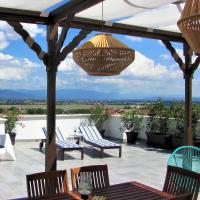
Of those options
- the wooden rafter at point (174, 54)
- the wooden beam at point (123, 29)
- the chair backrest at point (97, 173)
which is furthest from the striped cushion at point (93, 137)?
the chair backrest at point (97, 173)

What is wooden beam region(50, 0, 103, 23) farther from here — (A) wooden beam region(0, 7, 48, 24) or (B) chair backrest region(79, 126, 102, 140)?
(B) chair backrest region(79, 126, 102, 140)

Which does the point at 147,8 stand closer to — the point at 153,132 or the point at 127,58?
the point at 127,58

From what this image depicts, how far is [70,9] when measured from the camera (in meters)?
4.86

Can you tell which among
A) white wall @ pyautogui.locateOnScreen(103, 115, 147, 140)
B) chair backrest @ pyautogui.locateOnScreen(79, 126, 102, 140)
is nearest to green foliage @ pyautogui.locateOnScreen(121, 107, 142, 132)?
white wall @ pyautogui.locateOnScreen(103, 115, 147, 140)

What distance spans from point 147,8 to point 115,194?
3.05 metres

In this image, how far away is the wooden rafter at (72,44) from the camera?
16.9ft

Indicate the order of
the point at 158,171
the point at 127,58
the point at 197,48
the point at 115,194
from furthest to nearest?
1. the point at 158,171
2. the point at 127,58
3. the point at 115,194
4. the point at 197,48

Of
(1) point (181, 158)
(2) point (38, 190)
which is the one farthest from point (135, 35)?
(2) point (38, 190)

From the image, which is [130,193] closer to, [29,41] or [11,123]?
[29,41]

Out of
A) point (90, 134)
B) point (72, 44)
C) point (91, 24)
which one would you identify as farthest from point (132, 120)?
point (72, 44)

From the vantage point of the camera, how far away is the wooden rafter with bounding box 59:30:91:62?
5.16 metres

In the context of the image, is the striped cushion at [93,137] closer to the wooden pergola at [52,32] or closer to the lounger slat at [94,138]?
the lounger slat at [94,138]

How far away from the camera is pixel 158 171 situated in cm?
725

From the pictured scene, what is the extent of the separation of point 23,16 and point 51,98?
125cm
